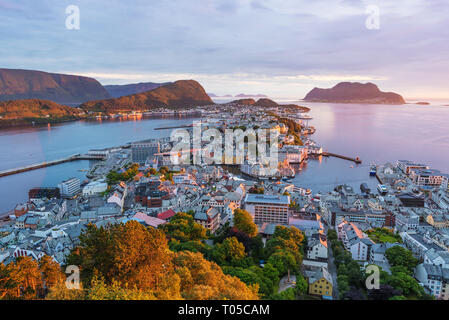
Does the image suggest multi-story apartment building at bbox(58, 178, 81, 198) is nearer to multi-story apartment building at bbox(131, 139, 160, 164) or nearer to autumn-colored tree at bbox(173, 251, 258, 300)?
multi-story apartment building at bbox(131, 139, 160, 164)


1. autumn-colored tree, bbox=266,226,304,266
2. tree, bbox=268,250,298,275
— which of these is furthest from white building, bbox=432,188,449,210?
tree, bbox=268,250,298,275

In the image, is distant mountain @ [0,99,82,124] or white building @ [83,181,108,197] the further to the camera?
Result: distant mountain @ [0,99,82,124]

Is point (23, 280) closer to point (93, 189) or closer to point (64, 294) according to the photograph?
point (64, 294)

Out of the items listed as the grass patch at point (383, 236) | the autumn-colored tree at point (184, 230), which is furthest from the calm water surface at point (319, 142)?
the autumn-colored tree at point (184, 230)

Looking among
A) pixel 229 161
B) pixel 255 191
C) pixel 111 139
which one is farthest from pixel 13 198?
pixel 111 139

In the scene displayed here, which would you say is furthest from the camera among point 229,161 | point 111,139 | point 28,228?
point 111,139

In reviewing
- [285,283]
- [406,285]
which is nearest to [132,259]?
[285,283]
